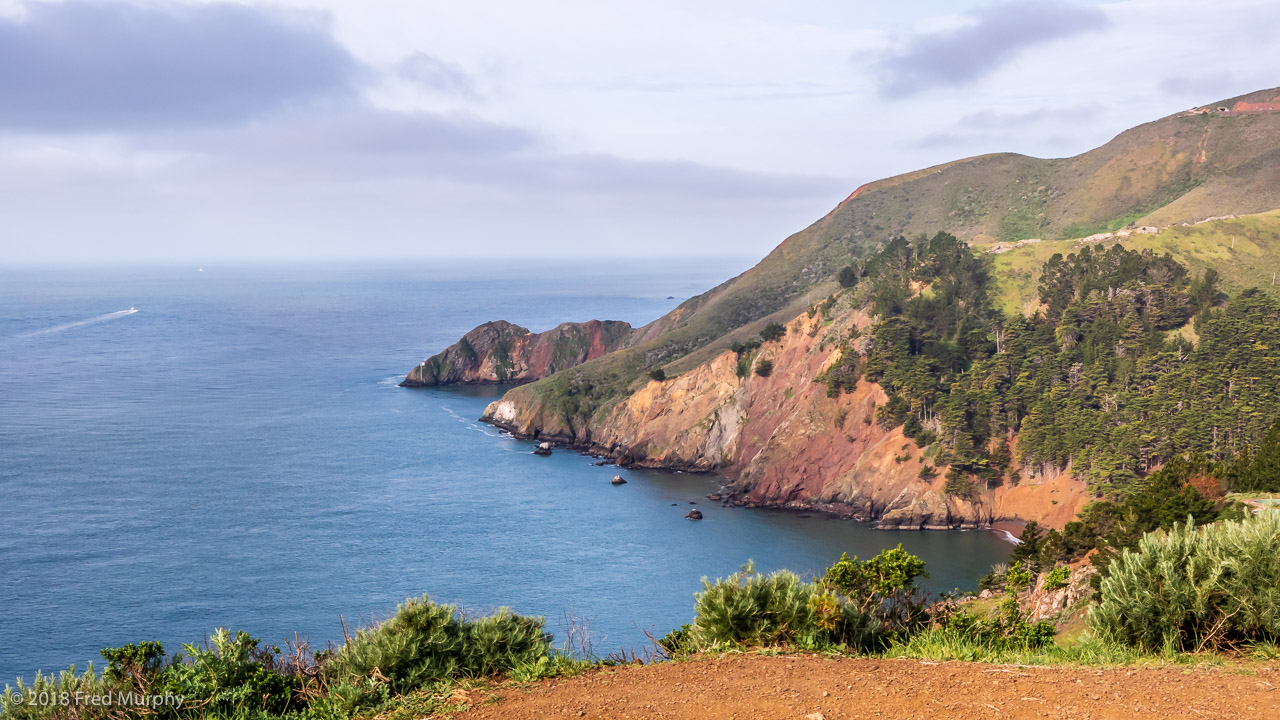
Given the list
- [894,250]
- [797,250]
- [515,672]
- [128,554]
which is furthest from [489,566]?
[797,250]

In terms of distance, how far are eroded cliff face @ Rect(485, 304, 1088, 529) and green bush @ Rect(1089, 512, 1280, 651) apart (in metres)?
74.5

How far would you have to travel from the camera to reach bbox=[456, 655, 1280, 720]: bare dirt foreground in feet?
47.1

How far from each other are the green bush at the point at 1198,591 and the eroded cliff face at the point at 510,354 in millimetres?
166861

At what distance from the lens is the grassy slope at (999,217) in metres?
143

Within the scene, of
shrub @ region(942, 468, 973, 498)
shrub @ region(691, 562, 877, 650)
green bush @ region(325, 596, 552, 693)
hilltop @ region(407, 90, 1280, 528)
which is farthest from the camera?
hilltop @ region(407, 90, 1280, 528)

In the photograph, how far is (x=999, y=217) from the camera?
18538 cm

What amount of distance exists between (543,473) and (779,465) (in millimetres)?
29684

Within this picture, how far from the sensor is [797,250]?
19162 cm

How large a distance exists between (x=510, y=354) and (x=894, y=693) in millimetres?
175651

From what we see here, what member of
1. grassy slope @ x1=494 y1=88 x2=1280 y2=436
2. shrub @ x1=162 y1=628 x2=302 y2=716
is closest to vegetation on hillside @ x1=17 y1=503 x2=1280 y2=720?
shrub @ x1=162 y1=628 x2=302 y2=716

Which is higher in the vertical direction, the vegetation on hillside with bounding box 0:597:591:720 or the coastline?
the vegetation on hillside with bounding box 0:597:591:720

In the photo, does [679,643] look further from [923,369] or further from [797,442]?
[923,369]

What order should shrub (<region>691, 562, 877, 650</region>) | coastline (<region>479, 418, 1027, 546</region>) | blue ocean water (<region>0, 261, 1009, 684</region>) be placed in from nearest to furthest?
shrub (<region>691, 562, 877, 650</region>) < blue ocean water (<region>0, 261, 1009, 684</region>) < coastline (<region>479, 418, 1027, 546</region>)

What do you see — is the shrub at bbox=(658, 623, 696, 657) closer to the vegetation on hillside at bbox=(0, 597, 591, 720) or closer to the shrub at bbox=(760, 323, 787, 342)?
the vegetation on hillside at bbox=(0, 597, 591, 720)
